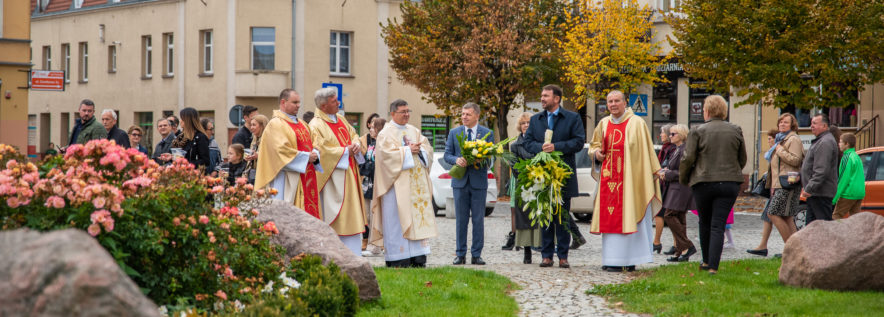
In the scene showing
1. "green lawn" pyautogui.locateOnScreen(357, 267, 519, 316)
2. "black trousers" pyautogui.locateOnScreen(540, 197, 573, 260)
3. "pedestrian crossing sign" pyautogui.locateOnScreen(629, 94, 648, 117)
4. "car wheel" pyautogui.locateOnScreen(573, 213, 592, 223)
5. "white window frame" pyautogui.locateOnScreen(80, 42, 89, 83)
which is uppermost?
"white window frame" pyautogui.locateOnScreen(80, 42, 89, 83)

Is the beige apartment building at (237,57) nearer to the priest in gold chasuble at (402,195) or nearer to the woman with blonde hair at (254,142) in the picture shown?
the woman with blonde hair at (254,142)

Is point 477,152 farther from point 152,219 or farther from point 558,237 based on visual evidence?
point 152,219

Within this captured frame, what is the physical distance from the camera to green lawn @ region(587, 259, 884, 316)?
25.7ft

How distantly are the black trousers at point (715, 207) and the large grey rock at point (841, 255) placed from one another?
916mm

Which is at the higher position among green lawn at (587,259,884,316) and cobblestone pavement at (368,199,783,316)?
green lawn at (587,259,884,316)

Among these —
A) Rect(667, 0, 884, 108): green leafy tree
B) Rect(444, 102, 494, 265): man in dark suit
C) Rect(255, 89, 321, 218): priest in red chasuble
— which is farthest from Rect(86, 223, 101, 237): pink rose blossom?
Rect(667, 0, 884, 108): green leafy tree

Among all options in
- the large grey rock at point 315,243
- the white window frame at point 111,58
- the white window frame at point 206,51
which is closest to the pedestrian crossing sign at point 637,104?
the white window frame at point 206,51

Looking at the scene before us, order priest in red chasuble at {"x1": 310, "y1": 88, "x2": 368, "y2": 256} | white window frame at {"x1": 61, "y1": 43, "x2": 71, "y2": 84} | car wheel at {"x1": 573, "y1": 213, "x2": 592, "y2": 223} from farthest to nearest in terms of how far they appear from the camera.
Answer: white window frame at {"x1": 61, "y1": 43, "x2": 71, "y2": 84}
car wheel at {"x1": 573, "y1": 213, "x2": 592, "y2": 223}
priest in red chasuble at {"x1": 310, "y1": 88, "x2": 368, "y2": 256}

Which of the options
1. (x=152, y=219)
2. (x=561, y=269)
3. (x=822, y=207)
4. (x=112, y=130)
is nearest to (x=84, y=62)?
(x=112, y=130)

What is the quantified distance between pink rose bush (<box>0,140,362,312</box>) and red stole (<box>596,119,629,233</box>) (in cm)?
504

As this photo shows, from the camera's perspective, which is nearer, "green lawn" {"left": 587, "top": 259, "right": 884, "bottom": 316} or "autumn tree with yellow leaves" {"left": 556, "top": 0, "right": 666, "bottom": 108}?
"green lawn" {"left": 587, "top": 259, "right": 884, "bottom": 316}

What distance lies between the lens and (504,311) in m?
7.95

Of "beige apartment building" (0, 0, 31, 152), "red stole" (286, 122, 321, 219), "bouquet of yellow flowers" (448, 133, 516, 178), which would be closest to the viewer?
"red stole" (286, 122, 321, 219)

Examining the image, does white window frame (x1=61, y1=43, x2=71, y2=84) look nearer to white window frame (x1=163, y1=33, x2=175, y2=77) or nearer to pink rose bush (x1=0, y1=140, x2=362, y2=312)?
white window frame (x1=163, y1=33, x2=175, y2=77)
